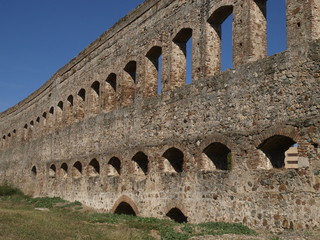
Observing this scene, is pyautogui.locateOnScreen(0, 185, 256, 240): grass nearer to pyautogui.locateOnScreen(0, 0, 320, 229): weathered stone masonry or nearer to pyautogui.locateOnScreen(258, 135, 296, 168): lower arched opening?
pyautogui.locateOnScreen(0, 0, 320, 229): weathered stone masonry

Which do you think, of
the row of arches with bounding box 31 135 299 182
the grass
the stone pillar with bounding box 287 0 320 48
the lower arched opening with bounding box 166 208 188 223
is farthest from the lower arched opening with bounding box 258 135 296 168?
the lower arched opening with bounding box 166 208 188 223

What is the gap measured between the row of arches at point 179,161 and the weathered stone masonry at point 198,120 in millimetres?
34

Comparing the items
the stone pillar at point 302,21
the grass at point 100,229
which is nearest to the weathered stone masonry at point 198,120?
the stone pillar at point 302,21

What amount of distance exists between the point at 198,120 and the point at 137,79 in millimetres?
3862

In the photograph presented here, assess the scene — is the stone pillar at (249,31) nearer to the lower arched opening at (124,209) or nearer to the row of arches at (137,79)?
the row of arches at (137,79)

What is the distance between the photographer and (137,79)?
1345 cm

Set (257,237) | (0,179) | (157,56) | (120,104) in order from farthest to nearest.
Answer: (0,179) < (120,104) < (157,56) < (257,237)

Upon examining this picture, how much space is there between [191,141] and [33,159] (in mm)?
15154

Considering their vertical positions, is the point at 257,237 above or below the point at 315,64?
below

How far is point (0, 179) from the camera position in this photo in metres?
28.9

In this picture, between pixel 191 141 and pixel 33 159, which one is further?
pixel 33 159

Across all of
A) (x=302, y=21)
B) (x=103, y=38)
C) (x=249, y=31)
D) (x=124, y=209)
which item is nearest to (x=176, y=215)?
(x=124, y=209)

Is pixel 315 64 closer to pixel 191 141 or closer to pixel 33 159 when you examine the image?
pixel 191 141

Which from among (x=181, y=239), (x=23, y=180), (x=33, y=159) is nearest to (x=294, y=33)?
(x=181, y=239)
